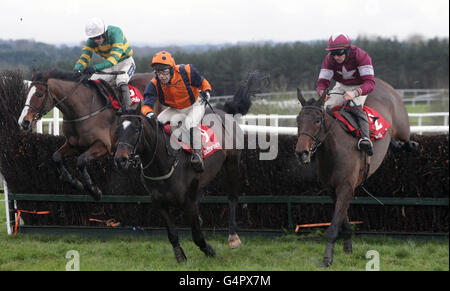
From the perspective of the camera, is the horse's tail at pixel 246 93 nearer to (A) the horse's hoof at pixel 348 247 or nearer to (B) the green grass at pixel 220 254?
(B) the green grass at pixel 220 254

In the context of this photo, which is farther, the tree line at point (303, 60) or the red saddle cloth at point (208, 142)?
the tree line at point (303, 60)

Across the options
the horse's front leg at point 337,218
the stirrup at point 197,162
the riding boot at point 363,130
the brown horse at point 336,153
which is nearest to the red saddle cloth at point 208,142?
the stirrup at point 197,162

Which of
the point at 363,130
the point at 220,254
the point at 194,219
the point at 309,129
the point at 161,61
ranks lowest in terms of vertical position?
the point at 220,254

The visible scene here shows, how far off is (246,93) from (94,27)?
79.6 inches

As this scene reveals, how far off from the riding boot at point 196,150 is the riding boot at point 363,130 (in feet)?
5.28

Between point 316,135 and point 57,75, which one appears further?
point 57,75

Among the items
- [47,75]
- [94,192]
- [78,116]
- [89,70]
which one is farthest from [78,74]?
[94,192]

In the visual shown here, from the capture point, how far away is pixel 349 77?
6.18m

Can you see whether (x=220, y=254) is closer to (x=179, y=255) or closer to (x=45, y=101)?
(x=179, y=255)

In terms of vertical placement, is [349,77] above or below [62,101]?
above

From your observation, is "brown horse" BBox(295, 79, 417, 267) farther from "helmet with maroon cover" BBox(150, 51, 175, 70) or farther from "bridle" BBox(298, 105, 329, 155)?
"helmet with maroon cover" BBox(150, 51, 175, 70)

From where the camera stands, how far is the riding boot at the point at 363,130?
18.7ft

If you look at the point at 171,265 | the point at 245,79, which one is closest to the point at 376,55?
the point at 245,79

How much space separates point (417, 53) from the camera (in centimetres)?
3475
